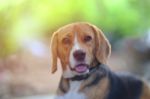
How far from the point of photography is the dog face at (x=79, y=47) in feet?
5.64

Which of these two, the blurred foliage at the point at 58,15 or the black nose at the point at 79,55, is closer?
the black nose at the point at 79,55

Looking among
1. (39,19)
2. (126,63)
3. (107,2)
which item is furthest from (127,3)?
(39,19)

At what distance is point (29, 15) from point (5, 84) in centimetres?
30

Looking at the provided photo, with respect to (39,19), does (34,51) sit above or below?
below

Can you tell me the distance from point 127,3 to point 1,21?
1.72ft

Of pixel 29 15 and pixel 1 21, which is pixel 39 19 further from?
pixel 1 21

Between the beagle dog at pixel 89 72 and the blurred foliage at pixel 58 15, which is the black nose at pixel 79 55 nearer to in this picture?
the beagle dog at pixel 89 72

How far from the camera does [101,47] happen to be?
174 centimetres

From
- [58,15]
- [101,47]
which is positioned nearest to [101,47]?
[101,47]

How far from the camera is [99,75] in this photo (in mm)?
A: 1779

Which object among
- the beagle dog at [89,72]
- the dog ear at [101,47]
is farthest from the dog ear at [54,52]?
the dog ear at [101,47]

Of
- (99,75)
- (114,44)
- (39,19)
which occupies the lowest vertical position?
(99,75)

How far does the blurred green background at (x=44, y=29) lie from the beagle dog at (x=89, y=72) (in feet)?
0.17

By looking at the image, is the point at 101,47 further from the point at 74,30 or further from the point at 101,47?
the point at 74,30
